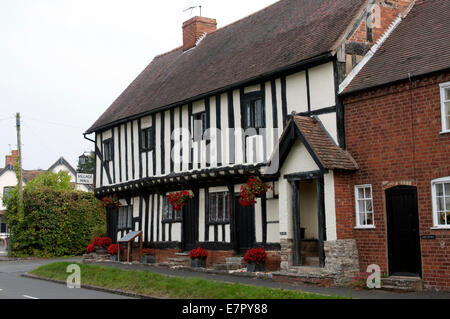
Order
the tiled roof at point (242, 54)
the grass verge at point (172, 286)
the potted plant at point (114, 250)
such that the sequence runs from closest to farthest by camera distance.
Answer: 1. the grass verge at point (172, 286)
2. the tiled roof at point (242, 54)
3. the potted plant at point (114, 250)

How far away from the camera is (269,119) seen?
18.1m

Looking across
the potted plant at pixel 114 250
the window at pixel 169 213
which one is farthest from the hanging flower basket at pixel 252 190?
the potted plant at pixel 114 250

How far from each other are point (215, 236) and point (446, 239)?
8.88 m

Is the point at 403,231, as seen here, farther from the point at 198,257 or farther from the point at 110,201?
the point at 110,201

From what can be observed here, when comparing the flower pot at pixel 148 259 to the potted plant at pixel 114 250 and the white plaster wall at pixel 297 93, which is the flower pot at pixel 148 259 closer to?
the potted plant at pixel 114 250

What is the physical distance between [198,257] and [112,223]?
26.9ft

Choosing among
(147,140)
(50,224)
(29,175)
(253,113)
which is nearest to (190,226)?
(147,140)

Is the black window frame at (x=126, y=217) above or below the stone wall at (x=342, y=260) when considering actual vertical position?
above

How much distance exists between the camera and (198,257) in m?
20.0

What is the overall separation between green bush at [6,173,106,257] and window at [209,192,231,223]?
11.6 m

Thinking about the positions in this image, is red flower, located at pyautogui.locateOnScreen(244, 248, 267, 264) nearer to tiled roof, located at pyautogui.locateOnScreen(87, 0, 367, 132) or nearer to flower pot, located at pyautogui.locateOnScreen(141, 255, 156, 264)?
tiled roof, located at pyautogui.locateOnScreen(87, 0, 367, 132)

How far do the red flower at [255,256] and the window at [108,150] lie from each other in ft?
36.3

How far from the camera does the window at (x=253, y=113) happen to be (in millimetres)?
18578

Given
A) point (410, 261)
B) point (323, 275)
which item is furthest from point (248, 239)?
point (410, 261)
